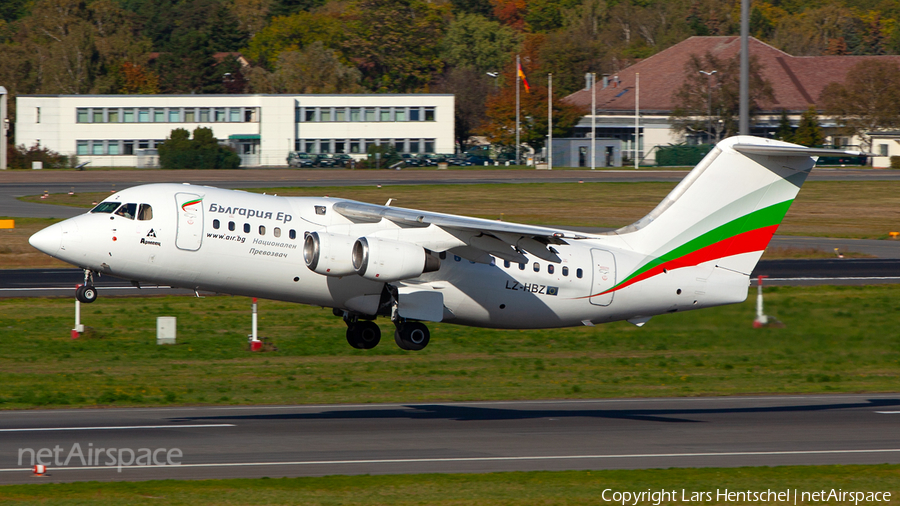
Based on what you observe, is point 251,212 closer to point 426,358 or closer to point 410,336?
point 410,336

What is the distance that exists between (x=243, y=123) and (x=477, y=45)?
61943 millimetres

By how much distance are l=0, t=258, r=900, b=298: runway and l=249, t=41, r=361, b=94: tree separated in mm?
97950

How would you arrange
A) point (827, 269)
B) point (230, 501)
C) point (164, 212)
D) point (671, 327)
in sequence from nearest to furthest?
point (230, 501) < point (164, 212) < point (671, 327) < point (827, 269)

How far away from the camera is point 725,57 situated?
132 metres

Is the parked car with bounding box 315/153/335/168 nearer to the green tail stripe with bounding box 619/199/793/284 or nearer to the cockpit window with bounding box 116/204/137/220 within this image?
the green tail stripe with bounding box 619/199/793/284

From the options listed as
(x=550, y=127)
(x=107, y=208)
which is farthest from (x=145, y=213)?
(x=550, y=127)

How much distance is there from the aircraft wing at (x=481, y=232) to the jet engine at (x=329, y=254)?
1.29m

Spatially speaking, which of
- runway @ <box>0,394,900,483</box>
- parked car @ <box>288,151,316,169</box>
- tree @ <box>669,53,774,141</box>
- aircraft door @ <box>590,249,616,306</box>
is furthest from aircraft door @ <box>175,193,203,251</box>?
tree @ <box>669,53,774,141</box>

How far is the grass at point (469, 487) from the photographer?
A: 17.5 m

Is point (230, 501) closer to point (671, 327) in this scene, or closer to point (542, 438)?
point (542, 438)

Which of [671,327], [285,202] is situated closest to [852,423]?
[671,327]

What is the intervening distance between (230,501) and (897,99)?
11947 centimetres

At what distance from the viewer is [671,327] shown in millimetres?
26906

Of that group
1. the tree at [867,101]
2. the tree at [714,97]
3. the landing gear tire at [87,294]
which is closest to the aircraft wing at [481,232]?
the landing gear tire at [87,294]
